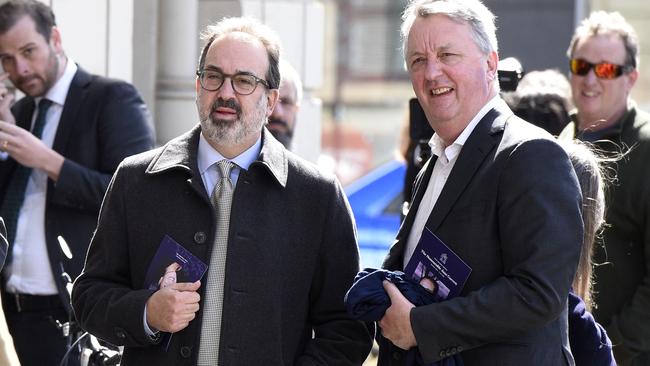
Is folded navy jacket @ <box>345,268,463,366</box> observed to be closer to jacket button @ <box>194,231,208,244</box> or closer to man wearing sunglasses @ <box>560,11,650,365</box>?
jacket button @ <box>194,231,208,244</box>

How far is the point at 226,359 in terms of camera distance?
3320 millimetres

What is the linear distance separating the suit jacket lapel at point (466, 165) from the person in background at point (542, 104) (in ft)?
5.97

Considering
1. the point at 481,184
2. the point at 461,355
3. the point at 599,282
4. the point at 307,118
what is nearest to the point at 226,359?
the point at 461,355

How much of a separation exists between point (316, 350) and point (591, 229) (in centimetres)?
93

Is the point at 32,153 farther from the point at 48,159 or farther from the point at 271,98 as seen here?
the point at 271,98

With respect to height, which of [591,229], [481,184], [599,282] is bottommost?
[599,282]

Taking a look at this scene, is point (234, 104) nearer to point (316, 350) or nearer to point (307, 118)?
point (316, 350)

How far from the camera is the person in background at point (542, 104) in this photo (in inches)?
198

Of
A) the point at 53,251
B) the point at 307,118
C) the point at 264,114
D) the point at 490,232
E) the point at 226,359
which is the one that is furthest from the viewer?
the point at 307,118

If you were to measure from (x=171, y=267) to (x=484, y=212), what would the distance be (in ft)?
3.04

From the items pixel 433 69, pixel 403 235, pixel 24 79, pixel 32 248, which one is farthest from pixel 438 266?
pixel 24 79

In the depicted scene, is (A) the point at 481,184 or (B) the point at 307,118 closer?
(A) the point at 481,184

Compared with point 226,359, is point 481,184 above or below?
above

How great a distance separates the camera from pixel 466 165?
10.3 feet
